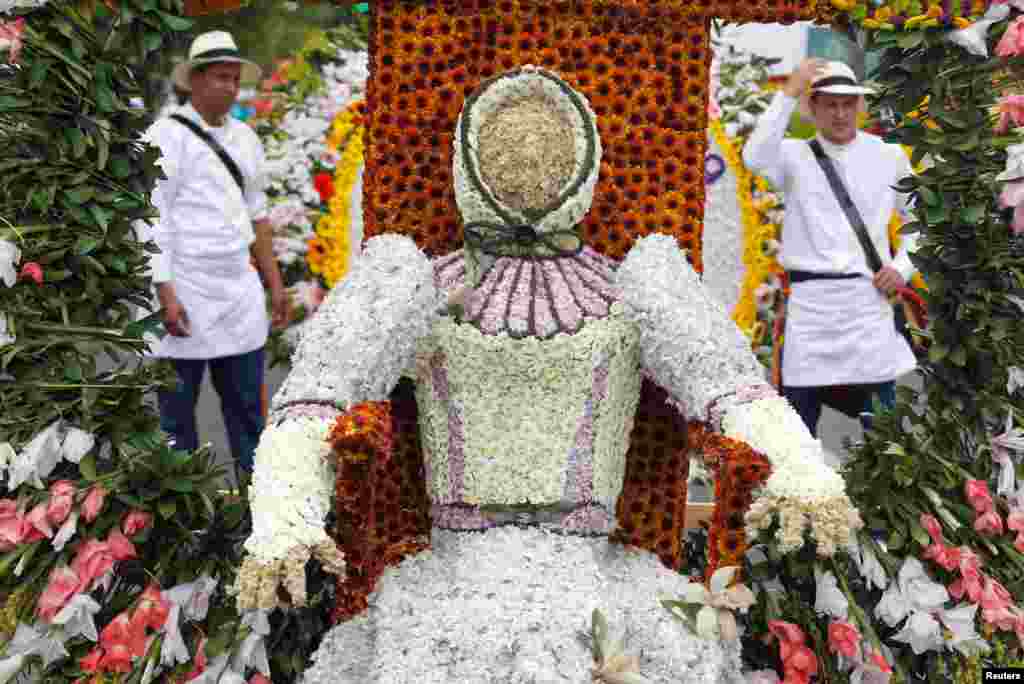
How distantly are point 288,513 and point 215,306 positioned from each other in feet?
8.00

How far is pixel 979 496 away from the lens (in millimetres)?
2789

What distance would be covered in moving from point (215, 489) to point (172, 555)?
0.62 ft

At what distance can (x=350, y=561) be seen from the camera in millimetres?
2680

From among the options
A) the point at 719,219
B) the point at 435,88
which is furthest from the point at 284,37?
the point at 435,88

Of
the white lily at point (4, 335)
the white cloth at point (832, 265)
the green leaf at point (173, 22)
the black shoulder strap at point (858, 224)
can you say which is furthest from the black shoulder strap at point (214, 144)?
the black shoulder strap at point (858, 224)

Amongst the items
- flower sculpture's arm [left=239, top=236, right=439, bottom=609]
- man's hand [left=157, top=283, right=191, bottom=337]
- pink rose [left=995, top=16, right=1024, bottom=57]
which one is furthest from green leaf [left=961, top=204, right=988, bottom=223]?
man's hand [left=157, top=283, right=191, bottom=337]

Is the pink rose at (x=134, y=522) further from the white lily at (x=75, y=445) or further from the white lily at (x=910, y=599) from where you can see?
the white lily at (x=910, y=599)

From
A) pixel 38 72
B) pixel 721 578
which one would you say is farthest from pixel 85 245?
pixel 721 578

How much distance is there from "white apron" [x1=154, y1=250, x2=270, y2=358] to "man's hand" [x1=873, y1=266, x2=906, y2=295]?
257cm

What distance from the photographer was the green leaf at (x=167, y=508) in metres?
2.66

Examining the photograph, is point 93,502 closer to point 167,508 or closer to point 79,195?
point 167,508

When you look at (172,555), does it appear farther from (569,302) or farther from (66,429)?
(569,302)

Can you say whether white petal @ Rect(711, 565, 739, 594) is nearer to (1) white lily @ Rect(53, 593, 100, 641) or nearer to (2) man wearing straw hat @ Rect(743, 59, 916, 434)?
(1) white lily @ Rect(53, 593, 100, 641)

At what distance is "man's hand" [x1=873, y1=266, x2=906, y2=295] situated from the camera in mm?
4430
